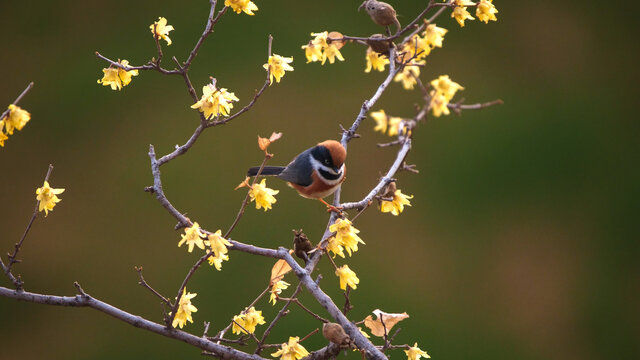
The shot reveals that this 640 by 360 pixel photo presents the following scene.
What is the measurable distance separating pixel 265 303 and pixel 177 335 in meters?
1.44

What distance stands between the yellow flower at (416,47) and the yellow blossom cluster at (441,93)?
0.25ft

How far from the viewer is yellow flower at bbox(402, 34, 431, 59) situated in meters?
1.33

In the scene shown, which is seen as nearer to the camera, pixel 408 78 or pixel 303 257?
pixel 303 257

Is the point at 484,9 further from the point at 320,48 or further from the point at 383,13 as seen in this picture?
the point at 320,48

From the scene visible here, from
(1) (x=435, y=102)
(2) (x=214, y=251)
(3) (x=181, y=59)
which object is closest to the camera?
(2) (x=214, y=251)

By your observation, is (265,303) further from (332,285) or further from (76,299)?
(76,299)

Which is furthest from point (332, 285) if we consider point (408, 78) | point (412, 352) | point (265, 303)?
point (412, 352)

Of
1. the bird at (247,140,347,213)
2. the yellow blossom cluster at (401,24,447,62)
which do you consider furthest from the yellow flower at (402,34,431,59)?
the bird at (247,140,347,213)

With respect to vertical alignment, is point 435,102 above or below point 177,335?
above

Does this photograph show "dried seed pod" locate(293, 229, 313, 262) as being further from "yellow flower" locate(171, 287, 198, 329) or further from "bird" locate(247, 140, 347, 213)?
"bird" locate(247, 140, 347, 213)

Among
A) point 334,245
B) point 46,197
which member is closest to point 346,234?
point 334,245

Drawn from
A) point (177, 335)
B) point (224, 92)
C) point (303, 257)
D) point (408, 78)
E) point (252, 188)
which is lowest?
point (177, 335)

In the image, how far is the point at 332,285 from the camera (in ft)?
8.05

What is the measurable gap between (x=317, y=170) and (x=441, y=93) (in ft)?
1.39
